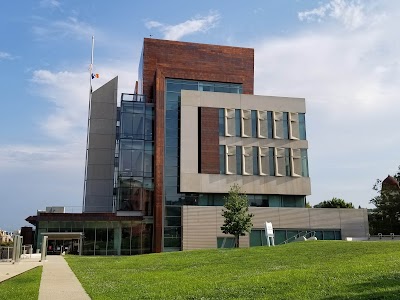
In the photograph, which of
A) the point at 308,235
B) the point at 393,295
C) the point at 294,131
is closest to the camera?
the point at 393,295

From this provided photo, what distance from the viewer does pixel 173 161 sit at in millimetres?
52031

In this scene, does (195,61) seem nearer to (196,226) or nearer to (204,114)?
(204,114)

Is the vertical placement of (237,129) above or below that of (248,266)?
above

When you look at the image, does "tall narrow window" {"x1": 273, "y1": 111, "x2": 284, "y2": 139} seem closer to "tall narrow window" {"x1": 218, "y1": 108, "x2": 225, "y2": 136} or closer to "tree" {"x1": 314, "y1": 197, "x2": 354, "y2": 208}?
"tall narrow window" {"x1": 218, "y1": 108, "x2": 225, "y2": 136}

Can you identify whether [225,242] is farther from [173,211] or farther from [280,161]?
[280,161]

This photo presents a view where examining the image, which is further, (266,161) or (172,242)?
(266,161)

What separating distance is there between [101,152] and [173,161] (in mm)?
12437

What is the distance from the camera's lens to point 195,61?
5709 centimetres

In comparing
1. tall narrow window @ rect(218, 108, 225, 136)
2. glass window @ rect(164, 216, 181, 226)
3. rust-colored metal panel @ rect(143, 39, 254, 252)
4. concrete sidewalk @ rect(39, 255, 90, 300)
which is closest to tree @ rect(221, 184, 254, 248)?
glass window @ rect(164, 216, 181, 226)

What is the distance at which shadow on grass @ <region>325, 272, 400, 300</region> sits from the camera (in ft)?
29.9

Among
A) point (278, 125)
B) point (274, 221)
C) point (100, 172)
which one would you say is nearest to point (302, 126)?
point (278, 125)

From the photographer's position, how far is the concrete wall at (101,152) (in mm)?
58344

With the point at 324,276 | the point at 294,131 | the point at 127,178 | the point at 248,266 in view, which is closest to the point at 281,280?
the point at 324,276

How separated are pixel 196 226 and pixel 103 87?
2526 cm
